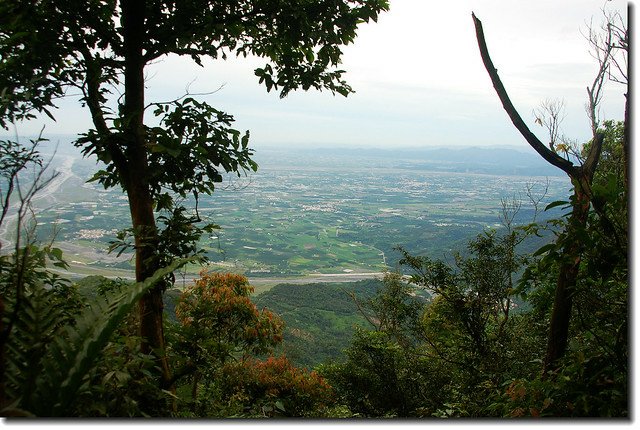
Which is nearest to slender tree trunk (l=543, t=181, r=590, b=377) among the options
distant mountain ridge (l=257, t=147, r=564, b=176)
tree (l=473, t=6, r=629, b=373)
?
tree (l=473, t=6, r=629, b=373)

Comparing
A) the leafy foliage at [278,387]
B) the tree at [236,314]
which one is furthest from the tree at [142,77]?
the leafy foliage at [278,387]

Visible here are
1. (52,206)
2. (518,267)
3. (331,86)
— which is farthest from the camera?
(518,267)

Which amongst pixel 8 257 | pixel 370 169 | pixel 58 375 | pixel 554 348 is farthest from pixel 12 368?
pixel 370 169

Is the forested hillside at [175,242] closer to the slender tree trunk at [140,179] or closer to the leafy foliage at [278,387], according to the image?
the slender tree trunk at [140,179]

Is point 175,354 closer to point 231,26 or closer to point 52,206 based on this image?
point 231,26

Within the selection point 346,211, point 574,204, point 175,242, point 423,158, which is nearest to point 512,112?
point 574,204

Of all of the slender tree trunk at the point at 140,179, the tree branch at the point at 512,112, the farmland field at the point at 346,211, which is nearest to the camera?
the tree branch at the point at 512,112

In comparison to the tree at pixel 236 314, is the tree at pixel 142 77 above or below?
above

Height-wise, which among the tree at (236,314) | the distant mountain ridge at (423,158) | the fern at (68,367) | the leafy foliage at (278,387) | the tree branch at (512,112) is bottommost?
the leafy foliage at (278,387)

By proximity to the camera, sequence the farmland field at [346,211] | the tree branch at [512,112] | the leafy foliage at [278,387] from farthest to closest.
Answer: the farmland field at [346,211] → the leafy foliage at [278,387] → the tree branch at [512,112]

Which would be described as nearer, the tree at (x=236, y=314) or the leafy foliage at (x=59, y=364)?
the leafy foliage at (x=59, y=364)
